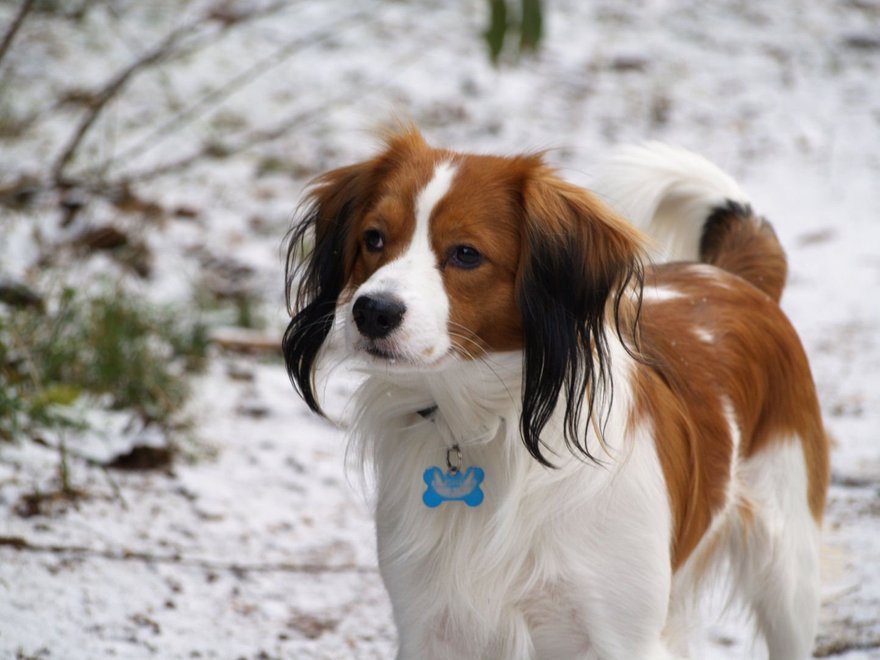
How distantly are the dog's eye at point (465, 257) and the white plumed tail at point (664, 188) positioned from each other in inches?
39.4

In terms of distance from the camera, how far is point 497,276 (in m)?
2.42

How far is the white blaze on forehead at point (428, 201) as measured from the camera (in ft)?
7.83

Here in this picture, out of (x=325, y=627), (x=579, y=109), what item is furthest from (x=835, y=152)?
(x=325, y=627)

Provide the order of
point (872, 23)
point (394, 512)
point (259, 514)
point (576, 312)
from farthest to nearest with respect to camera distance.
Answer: point (872, 23) → point (259, 514) → point (394, 512) → point (576, 312)

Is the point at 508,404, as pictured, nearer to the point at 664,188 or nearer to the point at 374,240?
the point at 374,240

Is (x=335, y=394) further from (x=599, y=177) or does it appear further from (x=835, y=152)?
(x=835, y=152)

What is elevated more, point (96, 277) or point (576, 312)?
point (576, 312)

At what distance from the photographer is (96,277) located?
5398 mm

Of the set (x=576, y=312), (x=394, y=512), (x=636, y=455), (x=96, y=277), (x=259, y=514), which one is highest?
(x=576, y=312)

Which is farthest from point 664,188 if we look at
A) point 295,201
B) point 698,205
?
point 295,201

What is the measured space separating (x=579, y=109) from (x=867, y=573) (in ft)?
18.1

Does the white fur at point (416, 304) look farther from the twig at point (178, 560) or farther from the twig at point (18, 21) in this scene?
the twig at point (18, 21)

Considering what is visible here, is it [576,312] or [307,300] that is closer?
[576,312]

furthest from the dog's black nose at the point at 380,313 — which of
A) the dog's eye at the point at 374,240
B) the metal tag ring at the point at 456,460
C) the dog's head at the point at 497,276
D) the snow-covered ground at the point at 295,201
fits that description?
the snow-covered ground at the point at 295,201
